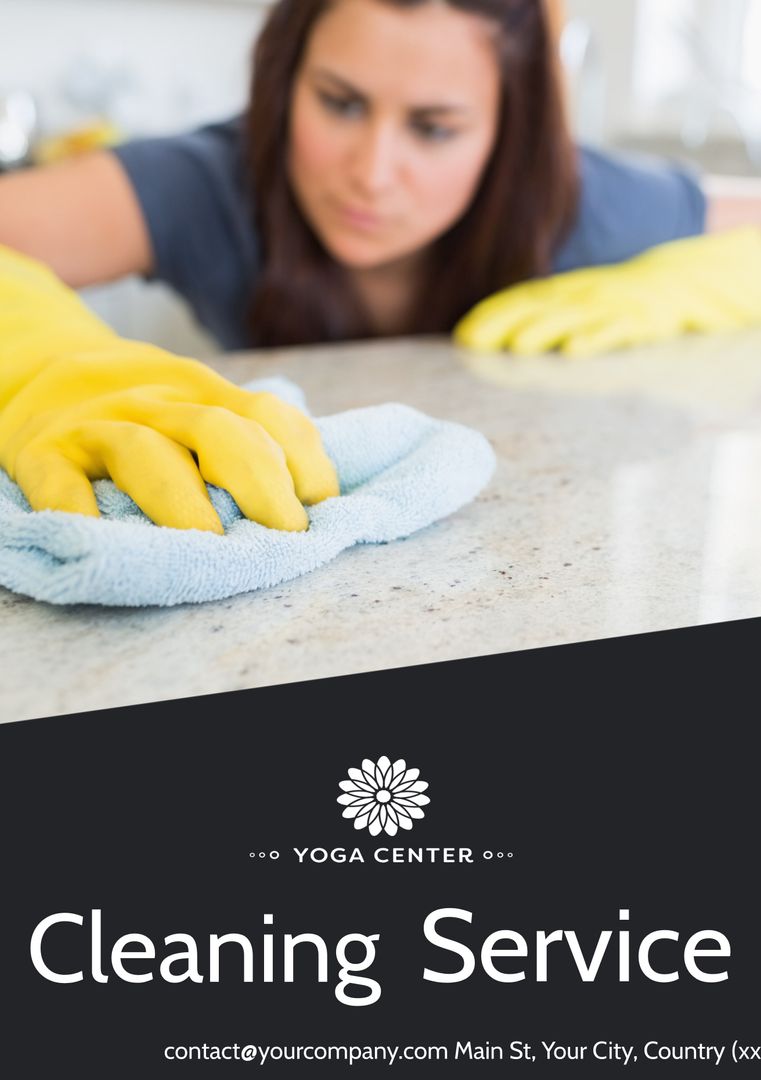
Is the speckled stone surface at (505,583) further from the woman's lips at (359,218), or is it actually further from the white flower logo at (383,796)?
the woman's lips at (359,218)

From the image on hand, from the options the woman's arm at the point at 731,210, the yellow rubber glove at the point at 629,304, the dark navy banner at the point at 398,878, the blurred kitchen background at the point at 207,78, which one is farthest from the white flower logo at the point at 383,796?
the blurred kitchen background at the point at 207,78

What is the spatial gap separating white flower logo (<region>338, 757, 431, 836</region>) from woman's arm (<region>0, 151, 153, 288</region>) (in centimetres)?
81

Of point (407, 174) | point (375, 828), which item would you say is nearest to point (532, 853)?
point (375, 828)

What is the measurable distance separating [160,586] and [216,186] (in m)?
0.90

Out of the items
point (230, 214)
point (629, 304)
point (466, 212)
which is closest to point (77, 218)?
point (230, 214)

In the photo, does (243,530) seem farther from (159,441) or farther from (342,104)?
(342,104)

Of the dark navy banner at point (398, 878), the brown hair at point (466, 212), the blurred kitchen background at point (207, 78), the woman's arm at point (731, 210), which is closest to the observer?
the dark navy banner at point (398, 878)

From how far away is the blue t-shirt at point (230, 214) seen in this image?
1.18m

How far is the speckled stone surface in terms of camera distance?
411mm

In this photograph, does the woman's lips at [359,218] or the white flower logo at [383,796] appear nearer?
the white flower logo at [383,796]

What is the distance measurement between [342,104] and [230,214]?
8.7 inches

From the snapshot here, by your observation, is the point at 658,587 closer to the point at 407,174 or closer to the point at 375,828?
the point at 375,828

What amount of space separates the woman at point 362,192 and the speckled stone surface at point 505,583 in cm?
39

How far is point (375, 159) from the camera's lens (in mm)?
1037
